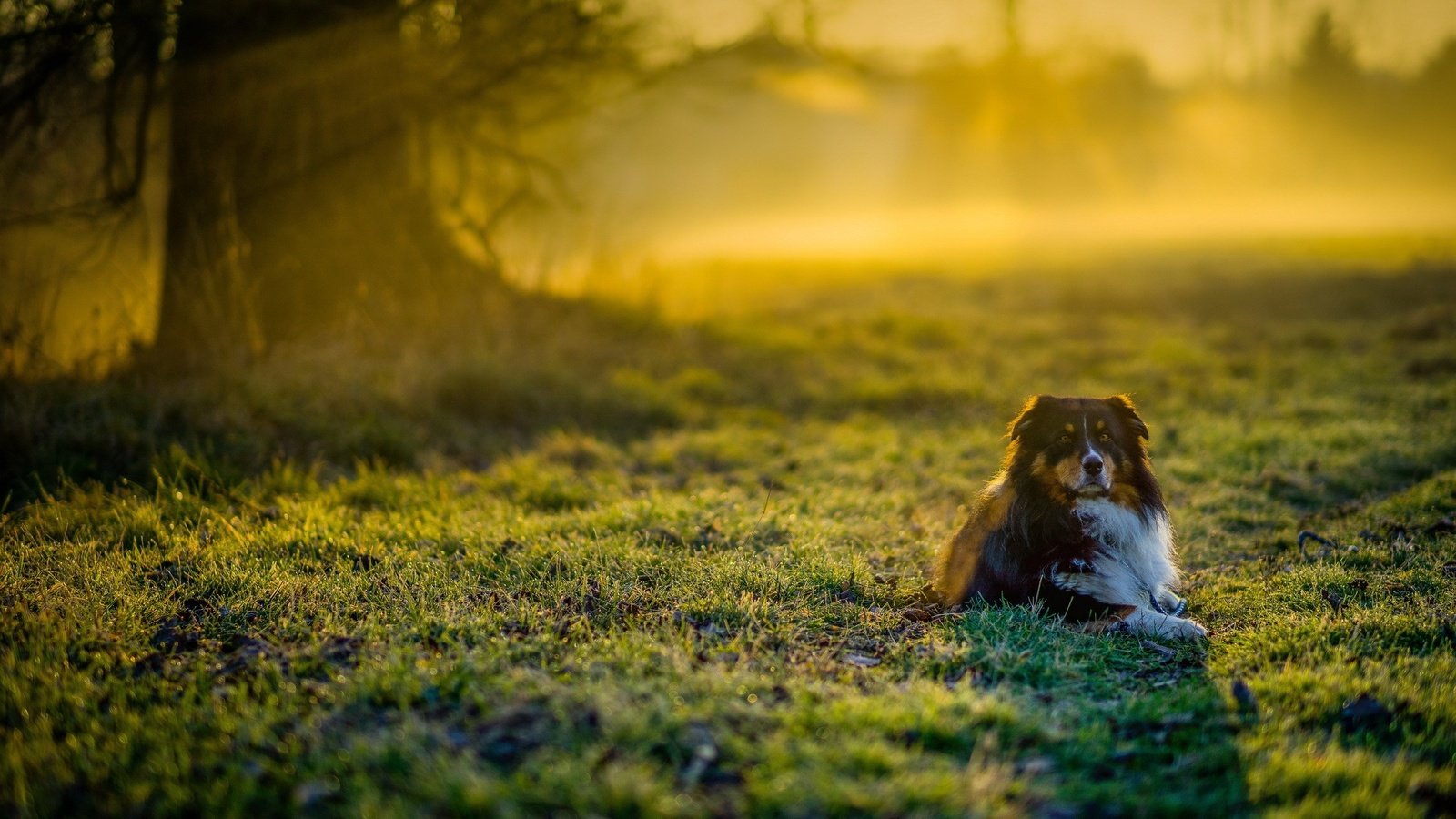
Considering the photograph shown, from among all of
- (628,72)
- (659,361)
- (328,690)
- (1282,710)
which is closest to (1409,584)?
(1282,710)

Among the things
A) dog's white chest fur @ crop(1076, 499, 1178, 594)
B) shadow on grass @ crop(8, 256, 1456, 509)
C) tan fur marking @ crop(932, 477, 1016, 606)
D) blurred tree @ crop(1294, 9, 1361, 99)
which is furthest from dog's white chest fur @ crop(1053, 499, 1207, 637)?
blurred tree @ crop(1294, 9, 1361, 99)

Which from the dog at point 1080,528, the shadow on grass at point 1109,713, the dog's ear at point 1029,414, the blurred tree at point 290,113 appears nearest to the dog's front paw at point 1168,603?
the dog at point 1080,528

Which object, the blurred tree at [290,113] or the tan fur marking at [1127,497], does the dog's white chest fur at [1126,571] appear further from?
the blurred tree at [290,113]

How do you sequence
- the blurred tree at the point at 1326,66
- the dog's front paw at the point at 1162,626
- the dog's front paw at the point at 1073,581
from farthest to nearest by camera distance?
1. the blurred tree at the point at 1326,66
2. the dog's front paw at the point at 1073,581
3. the dog's front paw at the point at 1162,626

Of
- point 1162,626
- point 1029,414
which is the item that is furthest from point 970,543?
point 1162,626

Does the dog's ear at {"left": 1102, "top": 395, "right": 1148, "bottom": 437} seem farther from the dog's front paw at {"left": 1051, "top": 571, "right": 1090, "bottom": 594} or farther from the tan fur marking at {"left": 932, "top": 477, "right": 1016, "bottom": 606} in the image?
the dog's front paw at {"left": 1051, "top": 571, "right": 1090, "bottom": 594}

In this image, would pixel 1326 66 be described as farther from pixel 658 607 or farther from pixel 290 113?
pixel 658 607

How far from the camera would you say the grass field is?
3.43 meters

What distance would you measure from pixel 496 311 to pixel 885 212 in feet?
159

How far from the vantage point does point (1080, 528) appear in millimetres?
5117

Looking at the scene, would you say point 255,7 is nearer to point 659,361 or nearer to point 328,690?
point 659,361

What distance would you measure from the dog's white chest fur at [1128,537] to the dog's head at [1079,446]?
0.09m

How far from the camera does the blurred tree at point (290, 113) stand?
30.5 ft

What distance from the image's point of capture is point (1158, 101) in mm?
53500
